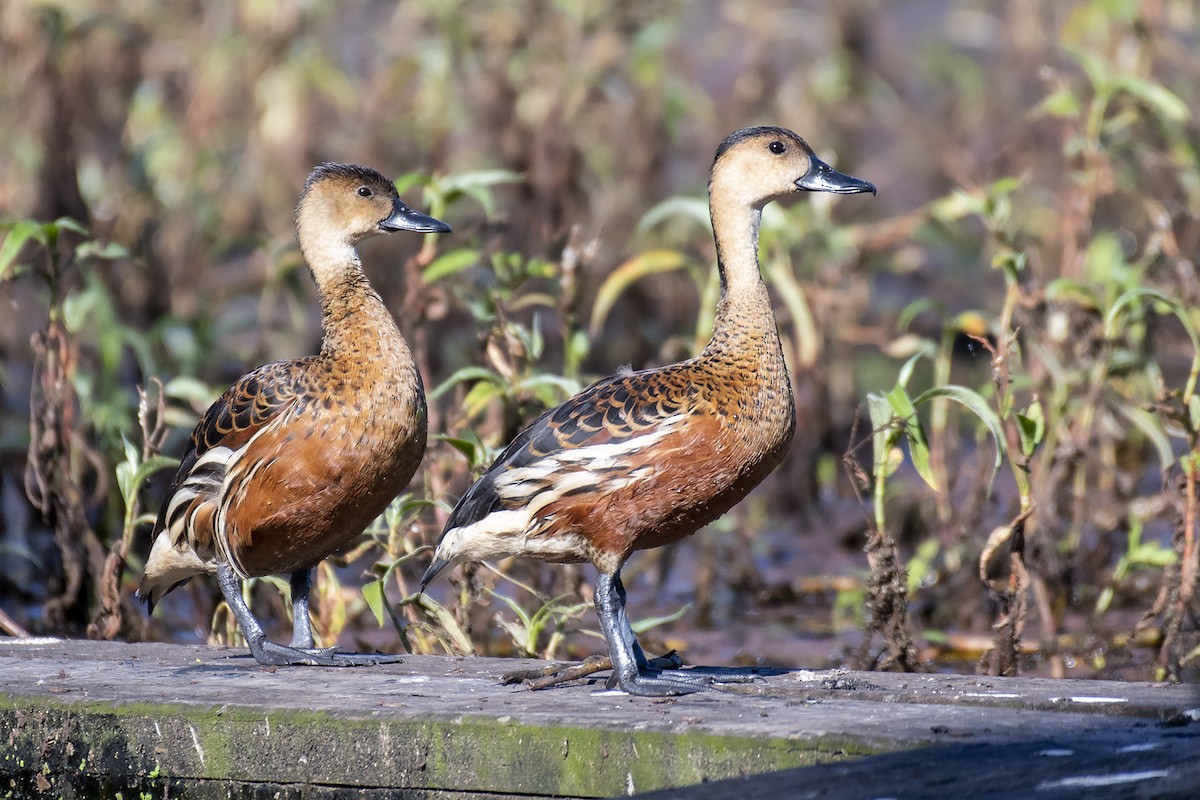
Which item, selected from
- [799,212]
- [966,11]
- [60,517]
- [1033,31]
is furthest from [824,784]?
[966,11]

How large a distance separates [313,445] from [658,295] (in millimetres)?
5708

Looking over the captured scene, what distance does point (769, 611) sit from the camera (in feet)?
21.7

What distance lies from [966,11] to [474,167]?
222 inches

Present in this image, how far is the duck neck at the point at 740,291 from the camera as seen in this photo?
14.1 feet

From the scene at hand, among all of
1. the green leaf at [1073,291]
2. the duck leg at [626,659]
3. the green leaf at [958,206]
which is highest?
the green leaf at [958,206]

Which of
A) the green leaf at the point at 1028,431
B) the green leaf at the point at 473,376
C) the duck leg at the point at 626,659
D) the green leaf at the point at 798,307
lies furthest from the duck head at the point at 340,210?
the green leaf at the point at 798,307

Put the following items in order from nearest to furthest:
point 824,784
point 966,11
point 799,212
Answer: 1. point 824,784
2. point 799,212
3. point 966,11

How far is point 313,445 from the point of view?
4285 mm

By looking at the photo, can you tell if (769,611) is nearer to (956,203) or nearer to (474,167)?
(956,203)

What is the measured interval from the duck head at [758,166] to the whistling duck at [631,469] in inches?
17.0

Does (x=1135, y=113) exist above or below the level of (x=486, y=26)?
below

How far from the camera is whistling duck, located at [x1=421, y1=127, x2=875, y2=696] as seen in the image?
3.98m

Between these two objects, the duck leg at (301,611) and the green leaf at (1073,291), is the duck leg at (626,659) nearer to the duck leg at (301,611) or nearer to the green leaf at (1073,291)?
the duck leg at (301,611)

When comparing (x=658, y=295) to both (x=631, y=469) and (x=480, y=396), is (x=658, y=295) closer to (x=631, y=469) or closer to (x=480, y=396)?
(x=480, y=396)
